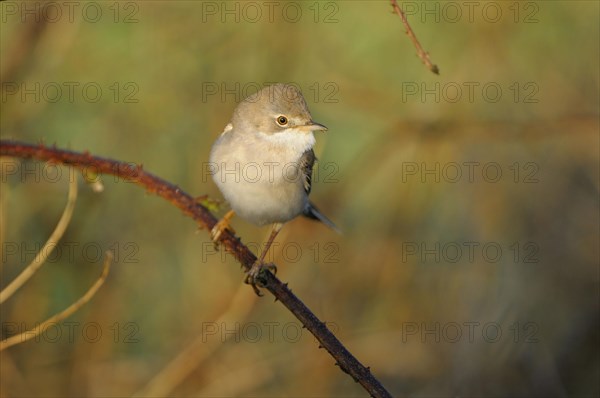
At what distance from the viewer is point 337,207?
711cm

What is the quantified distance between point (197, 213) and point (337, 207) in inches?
170

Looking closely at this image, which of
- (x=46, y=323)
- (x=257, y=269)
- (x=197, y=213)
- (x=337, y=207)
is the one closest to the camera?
(x=197, y=213)

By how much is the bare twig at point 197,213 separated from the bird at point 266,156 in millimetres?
1551

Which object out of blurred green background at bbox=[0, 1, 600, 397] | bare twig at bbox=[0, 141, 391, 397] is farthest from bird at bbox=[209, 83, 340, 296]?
blurred green background at bbox=[0, 1, 600, 397]

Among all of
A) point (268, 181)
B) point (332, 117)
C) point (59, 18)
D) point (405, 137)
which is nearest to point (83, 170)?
point (268, 181)

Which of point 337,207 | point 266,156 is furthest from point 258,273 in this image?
point 337,207

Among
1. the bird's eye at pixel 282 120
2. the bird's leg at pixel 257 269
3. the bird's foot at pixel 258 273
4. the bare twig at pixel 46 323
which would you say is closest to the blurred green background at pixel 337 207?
the bird's leg at pixel 257 269

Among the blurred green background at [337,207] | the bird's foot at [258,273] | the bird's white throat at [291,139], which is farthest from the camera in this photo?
Result: the blurred green background at [337,207]

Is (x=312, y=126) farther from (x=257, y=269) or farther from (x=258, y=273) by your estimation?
(x=258, y=273)

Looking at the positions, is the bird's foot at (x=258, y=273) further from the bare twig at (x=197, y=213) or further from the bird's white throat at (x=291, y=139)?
the bird's white throat at (x=291, y=139)

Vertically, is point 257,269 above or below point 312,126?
below

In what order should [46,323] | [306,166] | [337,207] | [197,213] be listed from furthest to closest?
[337,207]
[306,166]
[46,323]
[197,213]

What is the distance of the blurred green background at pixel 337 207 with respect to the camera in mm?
6531

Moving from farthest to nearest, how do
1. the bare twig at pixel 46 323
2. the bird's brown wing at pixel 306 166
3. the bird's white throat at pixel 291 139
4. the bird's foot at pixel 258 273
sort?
the bird's brown wing at pixel 306 166
the bird's white throat at pixel 291 139
the bare twig at pixel 46 323
the bird's foot at pixel 258 273
